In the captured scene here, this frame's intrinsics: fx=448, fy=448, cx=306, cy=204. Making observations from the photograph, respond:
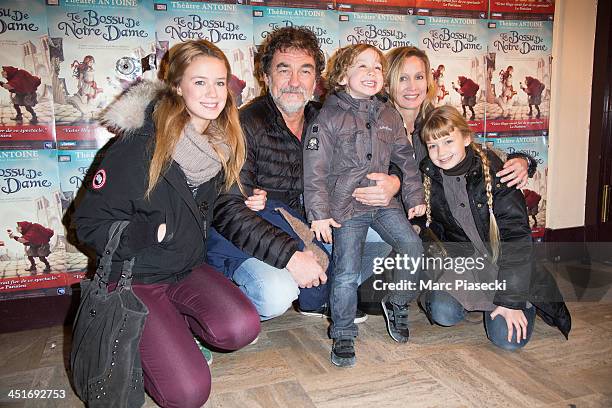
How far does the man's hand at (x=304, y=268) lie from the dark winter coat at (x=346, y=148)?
0.75 ft

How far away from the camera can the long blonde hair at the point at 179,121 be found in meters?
1.89

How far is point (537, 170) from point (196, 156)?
329 cm

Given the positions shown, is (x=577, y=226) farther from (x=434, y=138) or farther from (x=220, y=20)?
(x=220, y=20)

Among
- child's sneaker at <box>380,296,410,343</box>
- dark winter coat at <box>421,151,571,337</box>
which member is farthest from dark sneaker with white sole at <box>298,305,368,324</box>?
dark winter coat at <box>421,151,571,337</box>

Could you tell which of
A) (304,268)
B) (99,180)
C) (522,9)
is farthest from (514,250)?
(522,9)

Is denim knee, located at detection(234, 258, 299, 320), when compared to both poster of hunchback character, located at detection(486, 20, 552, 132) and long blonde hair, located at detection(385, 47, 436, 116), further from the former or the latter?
poster of hunchback character, located at detection(486, 20, 552, 132)

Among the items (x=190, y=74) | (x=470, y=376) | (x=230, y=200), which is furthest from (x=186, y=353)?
(x=470, y=376)

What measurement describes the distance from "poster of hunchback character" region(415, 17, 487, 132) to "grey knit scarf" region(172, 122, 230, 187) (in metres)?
2.20

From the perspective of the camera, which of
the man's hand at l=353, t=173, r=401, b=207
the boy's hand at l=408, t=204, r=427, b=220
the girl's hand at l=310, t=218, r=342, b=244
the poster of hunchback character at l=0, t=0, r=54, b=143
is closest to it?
the girl's hand at l=310, t=218, r=342, b=244

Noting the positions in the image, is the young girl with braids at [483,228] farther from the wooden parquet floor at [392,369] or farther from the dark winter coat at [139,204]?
the dark winter coat at [139,204]

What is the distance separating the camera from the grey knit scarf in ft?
6.39

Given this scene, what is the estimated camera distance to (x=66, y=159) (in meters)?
2.93

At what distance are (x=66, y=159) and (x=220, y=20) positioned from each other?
4.59 ft

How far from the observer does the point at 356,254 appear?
245cm
